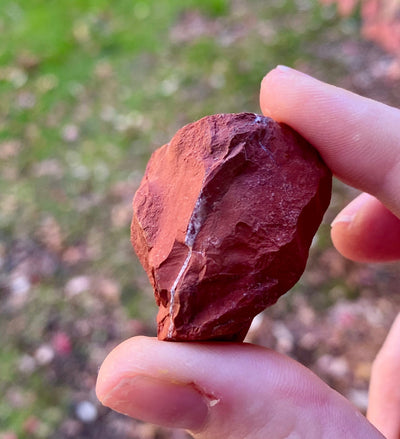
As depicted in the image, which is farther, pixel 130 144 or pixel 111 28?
pixel 111 28

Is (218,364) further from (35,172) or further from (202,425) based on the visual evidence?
(35,172)

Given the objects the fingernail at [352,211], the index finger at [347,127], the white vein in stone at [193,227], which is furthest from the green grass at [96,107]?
the index finger at [347,127]

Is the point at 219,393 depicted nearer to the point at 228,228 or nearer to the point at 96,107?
the point at 228,228

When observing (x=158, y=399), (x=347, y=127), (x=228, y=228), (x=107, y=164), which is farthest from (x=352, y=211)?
(x=107, y=164)

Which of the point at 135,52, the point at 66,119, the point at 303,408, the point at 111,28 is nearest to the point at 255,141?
the point at 303,408

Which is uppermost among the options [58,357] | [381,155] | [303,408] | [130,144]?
[381,155]

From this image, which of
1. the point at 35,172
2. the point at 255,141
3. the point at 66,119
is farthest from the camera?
the point at 66,119
